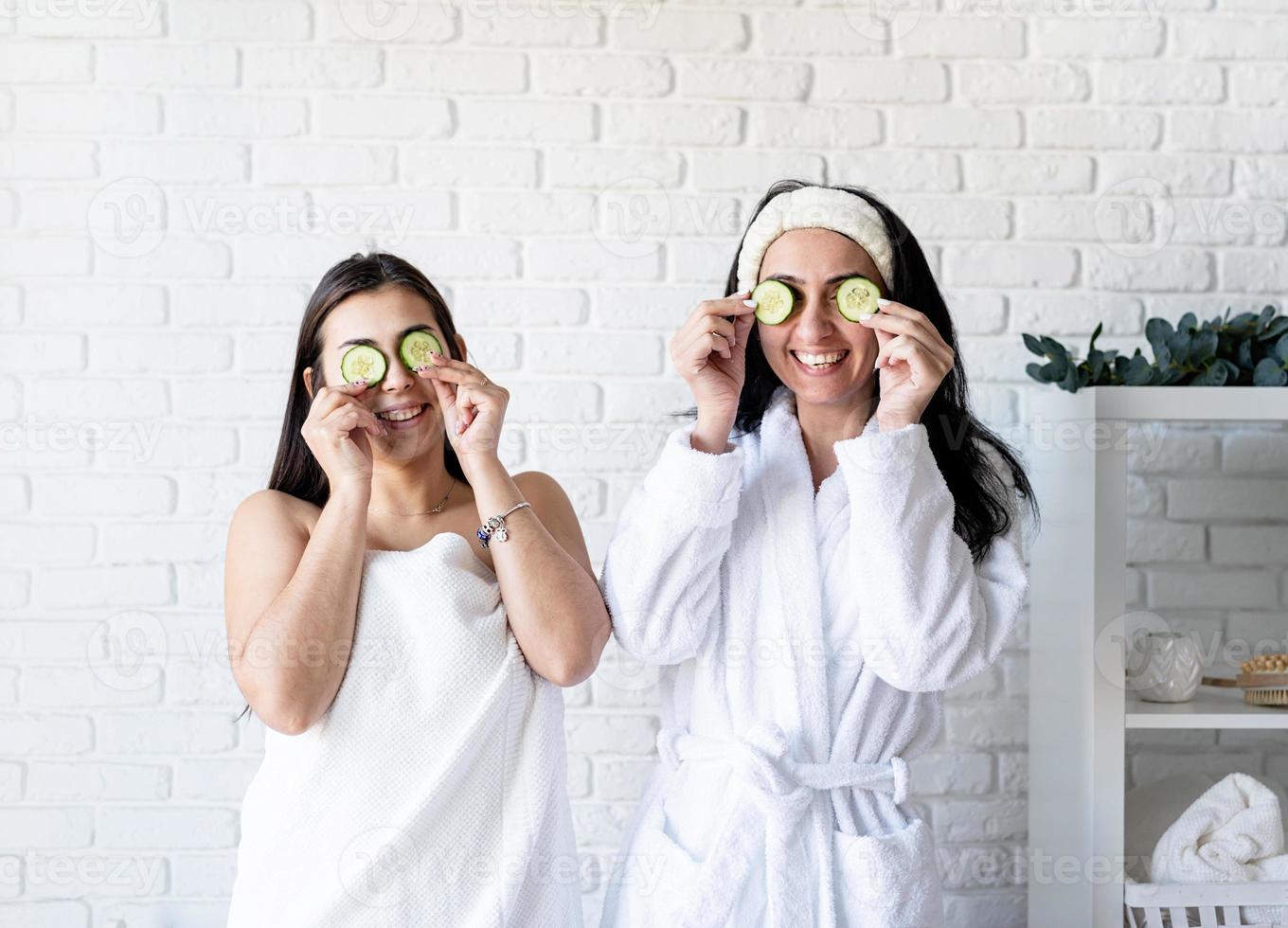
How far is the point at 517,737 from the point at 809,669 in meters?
0.49

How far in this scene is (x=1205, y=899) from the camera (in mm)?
2482

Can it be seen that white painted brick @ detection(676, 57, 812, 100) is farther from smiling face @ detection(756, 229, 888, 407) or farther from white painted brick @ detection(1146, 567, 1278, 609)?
white painted brick @ detection(1146, 567, 1278, 609)

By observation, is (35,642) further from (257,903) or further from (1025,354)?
(1025,354)

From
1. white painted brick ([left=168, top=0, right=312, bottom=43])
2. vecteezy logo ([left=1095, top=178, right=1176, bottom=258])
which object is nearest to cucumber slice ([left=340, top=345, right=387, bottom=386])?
white painted brick ([left=168, top=0, right=312, bottom=43])

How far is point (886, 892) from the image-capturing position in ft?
6.21

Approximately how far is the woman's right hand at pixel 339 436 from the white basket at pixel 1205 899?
183 centimetres

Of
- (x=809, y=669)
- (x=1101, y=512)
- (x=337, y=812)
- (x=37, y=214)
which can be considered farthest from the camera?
(x=37, y=214)

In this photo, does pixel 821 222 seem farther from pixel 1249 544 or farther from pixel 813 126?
pixel 1249 544

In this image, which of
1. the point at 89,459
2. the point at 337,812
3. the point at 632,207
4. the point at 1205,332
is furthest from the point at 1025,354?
the point at 89,459

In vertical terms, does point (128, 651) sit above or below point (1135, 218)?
below

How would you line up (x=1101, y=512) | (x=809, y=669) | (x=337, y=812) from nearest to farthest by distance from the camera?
(x=337, y=812) → (x=809, y=669) → (x=1101, y=512)

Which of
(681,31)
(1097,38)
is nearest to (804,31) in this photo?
(681,31)

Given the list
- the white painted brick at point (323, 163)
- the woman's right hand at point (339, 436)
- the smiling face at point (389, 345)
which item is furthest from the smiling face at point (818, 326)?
the white painted brick at point (323, 163)

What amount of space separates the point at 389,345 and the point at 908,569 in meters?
0.92
